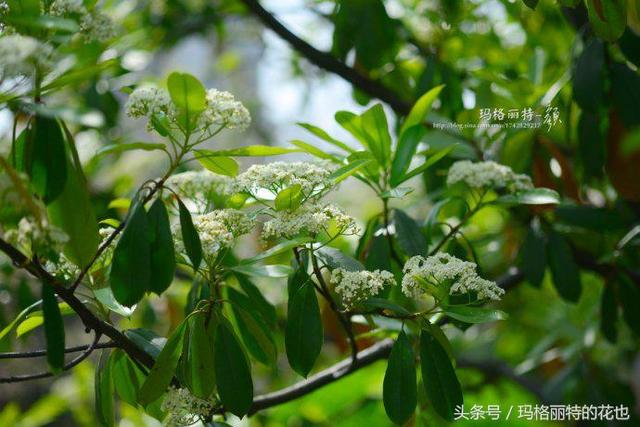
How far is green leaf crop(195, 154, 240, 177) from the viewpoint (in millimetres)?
975

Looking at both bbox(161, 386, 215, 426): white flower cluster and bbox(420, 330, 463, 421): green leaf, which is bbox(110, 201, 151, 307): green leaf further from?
bbox(420, 330, 463, 421): green leaf

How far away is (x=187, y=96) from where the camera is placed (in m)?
0.88

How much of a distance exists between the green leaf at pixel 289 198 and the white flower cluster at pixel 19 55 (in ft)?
1.00

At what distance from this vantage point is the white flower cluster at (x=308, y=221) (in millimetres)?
877

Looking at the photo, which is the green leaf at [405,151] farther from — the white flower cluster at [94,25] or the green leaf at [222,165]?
the white flower cluster at [94,25]

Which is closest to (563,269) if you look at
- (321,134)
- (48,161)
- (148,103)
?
(321,134)

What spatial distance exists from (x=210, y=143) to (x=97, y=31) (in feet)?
9.32

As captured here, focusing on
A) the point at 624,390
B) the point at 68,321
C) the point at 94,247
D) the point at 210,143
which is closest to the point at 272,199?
the point at 94,247

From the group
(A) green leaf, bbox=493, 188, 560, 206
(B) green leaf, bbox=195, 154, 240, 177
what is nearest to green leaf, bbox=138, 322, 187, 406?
(B) green leaf, bbox=195, 154, 240, 177

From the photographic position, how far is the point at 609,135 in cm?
166

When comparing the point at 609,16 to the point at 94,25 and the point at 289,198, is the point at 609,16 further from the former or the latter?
the point at 94,25

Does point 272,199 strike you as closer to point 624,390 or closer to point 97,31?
point 97,31

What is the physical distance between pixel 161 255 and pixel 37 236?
0.75 feet

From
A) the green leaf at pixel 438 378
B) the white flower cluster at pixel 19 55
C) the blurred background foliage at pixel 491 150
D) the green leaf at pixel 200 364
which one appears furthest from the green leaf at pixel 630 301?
the white flower cluster at pixel 19 55
